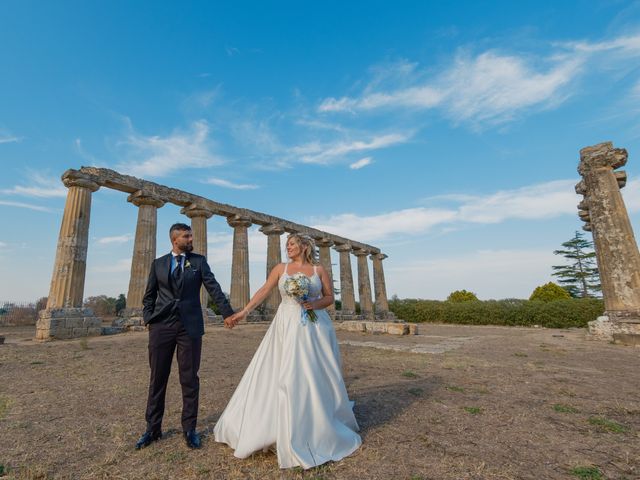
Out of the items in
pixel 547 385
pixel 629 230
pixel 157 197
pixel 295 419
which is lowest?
pixel 547 385

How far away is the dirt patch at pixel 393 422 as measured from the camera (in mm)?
2851

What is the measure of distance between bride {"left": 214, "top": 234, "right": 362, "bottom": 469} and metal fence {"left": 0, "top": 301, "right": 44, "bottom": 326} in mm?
31785

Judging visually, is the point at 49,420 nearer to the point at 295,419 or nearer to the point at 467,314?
the point at 295,419

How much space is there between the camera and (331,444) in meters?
3.06

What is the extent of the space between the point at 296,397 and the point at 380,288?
31.2 m

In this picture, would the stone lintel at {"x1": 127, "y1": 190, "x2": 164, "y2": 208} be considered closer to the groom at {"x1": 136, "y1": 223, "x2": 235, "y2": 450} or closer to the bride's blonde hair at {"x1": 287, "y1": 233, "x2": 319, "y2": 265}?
the groom at {"x1": 136, "y1": 223, "x2": 235, "y2": 450}

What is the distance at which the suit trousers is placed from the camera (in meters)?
3.44

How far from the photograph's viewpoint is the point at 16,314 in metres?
26.3

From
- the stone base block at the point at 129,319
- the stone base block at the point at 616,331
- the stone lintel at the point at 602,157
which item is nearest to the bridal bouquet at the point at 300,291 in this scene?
the stone base block at the point at 616,331

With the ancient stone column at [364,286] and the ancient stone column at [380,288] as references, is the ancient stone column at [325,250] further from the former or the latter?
the ancient stone column at [380,288]

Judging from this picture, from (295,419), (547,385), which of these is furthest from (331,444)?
(547,385)

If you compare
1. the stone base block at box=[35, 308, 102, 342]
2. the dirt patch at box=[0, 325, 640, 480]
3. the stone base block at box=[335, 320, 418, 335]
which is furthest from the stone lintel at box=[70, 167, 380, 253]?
the stone base block at box=[335, 320, 418, 335]

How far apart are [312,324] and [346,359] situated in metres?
5.66

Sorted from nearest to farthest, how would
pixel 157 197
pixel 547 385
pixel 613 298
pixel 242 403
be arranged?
1. pixel 242 403
2. pixel 547 385
3. pixel 613 298
4. pixel 157 197
